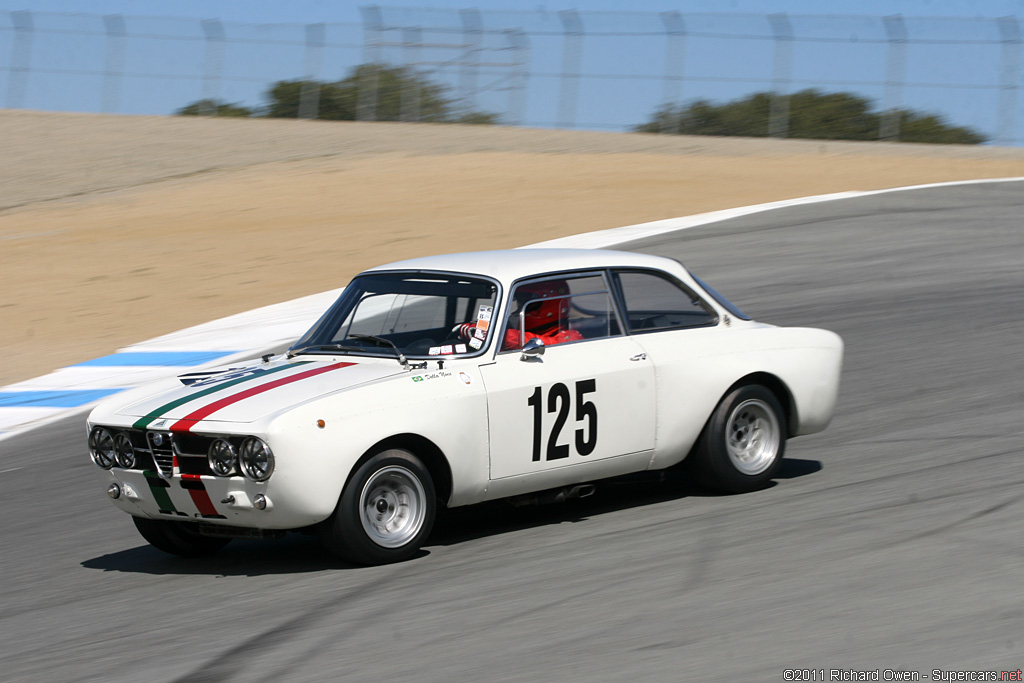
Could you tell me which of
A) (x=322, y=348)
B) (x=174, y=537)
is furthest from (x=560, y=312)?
(x=174, y=537)

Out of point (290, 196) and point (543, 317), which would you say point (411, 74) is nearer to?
point (290, 196)

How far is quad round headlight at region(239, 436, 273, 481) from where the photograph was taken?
18.1ft

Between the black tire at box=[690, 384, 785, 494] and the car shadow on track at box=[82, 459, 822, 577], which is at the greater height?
the black tire at box=[690, 384, 785, 494]

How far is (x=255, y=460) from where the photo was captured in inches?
219

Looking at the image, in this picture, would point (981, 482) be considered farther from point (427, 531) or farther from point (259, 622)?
point (259, 622)

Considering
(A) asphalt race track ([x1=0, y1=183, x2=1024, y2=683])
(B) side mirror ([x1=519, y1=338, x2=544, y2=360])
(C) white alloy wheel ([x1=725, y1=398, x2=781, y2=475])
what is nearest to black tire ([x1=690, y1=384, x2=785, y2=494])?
(C) white alloy wheel ([x1=725, y1=398, x2=781, y2=475])

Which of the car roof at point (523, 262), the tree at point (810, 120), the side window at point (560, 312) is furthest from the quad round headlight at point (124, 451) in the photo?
the tree at point (810, 120)

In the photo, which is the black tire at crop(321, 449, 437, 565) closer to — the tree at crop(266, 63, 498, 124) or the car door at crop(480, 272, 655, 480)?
the car door at crop(480, 272, 655, 480)

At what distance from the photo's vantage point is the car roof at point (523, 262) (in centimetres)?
661

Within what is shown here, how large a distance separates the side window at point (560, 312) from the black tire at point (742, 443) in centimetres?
82

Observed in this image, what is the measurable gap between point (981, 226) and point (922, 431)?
10.3 metres

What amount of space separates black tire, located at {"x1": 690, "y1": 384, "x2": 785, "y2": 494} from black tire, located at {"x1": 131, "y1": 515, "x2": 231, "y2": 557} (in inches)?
106

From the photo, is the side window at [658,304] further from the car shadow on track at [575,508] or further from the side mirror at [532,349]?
the car shadow on track at [575,508]

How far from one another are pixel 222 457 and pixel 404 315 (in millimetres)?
1458
